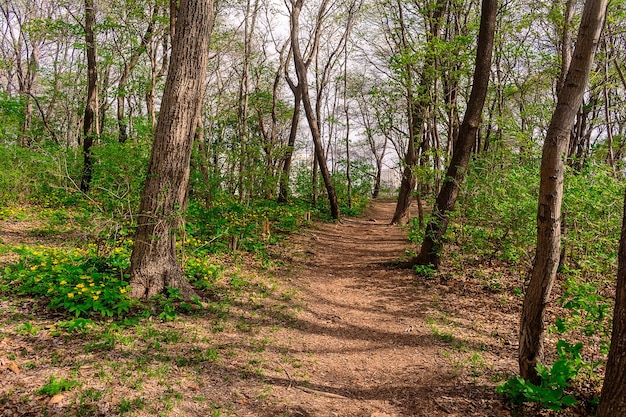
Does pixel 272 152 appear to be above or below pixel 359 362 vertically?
above

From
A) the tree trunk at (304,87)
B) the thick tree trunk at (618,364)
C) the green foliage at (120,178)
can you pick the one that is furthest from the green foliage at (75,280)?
the tree trunk at (304,87)

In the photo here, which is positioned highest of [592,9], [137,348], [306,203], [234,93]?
[234,93]

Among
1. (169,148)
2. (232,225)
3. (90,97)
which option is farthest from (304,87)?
(169,148)

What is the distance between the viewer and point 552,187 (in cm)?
325

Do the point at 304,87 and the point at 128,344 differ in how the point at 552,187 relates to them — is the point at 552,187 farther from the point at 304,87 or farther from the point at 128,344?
the point at 304,87

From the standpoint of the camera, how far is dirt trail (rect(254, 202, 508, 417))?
3.47 meters

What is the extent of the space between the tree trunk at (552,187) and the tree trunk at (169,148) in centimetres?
398

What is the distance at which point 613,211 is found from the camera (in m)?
4.78

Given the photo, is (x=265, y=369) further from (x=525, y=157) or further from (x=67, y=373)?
(x=525, y=157)

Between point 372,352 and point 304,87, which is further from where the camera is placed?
point 304,87

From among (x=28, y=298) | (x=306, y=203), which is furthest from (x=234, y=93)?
(x=28, y=298)

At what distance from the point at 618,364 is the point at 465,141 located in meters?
5.08

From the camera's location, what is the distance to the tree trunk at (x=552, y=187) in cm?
305

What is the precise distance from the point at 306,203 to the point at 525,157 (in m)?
10.3
